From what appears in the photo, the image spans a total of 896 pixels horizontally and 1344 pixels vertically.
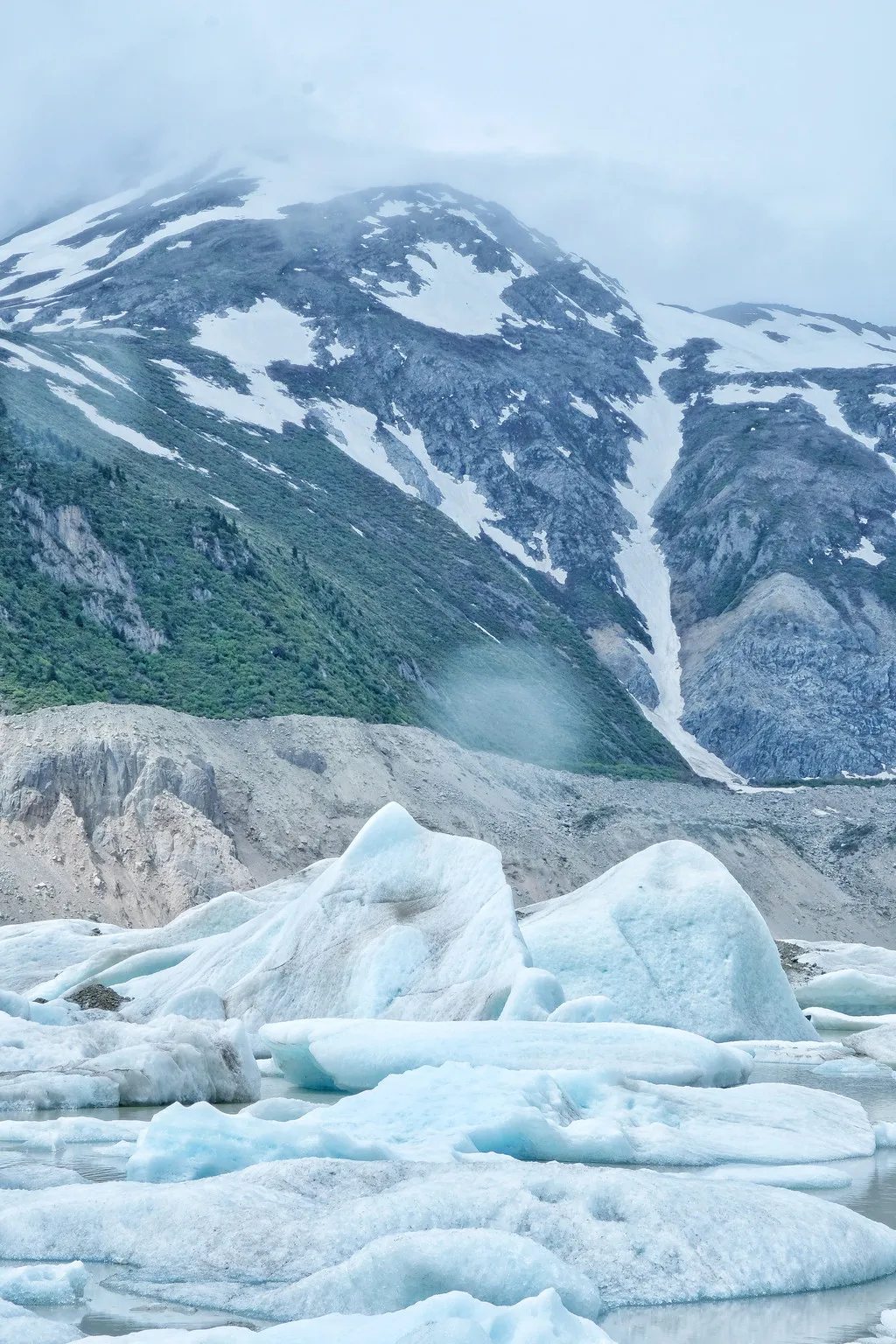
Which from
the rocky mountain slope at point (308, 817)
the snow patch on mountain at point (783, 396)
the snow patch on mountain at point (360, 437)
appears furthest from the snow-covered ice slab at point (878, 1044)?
the snow patch on mountain at point (783, 396)

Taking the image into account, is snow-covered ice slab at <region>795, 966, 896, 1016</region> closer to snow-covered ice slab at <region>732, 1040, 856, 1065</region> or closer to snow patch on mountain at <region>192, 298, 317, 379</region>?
snow-covered ice slab at <region>732, 1040, 856, 1065</region>

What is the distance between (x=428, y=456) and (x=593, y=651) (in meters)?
24.9

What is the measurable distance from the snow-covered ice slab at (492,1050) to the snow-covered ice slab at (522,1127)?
1036mm

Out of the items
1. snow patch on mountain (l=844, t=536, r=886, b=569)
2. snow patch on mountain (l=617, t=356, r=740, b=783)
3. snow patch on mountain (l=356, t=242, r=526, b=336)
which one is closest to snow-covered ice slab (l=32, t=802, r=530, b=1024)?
snow patch on mountain (l=617, t=356, r=740, b=783)

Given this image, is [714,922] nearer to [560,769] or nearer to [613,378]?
[560,769]

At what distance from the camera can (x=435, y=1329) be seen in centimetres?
746

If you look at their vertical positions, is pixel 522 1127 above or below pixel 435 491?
above

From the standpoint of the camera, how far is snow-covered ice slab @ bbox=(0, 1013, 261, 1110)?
16391 mm

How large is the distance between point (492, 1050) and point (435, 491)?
92.3 m

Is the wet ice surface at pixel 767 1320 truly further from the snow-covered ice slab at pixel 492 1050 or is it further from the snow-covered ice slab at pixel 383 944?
the snow-covered ice slab at pixel 383 944

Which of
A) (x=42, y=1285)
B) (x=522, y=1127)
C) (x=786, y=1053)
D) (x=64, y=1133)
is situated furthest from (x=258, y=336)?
(x=42, y=1285)

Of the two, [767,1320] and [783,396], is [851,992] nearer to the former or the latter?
[767,1320]

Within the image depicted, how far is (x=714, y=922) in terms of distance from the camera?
22.4 metres

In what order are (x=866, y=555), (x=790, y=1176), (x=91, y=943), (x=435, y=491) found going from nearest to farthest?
(x=790, y=1176) → (x=91, y=943) → (x=435, y=491) → (x=866, y=555)
